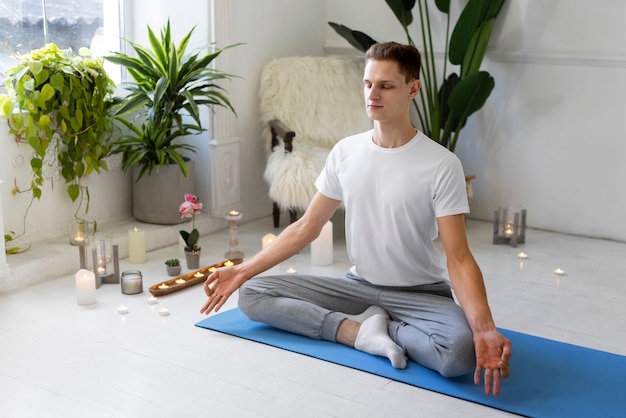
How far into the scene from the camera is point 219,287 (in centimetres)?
287

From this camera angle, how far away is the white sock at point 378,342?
271 centimetres

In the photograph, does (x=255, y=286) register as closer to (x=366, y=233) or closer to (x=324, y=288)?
(x=324, y=288)

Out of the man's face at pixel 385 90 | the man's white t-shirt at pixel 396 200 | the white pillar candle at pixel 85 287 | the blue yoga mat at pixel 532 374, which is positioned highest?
the man's face at pixel 385 90

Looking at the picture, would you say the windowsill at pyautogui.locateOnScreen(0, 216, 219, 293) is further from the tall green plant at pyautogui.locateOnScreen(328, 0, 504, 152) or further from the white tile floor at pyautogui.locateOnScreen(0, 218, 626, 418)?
the tall green plant at pyautogui.locateOnScreen(328, 0, 504, 152)

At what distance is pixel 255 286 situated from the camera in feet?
9.84

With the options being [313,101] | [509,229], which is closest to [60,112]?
[313,101]

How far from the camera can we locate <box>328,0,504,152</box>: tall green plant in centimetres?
430

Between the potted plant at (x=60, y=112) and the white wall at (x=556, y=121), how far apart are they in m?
1.95

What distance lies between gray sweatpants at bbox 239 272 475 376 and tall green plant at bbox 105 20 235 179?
1.25 meters

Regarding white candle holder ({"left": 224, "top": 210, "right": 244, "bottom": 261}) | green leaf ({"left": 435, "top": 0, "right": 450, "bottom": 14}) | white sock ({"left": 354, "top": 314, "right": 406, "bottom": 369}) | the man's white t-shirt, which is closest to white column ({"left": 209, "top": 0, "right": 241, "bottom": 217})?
white candle holder ({"left": 224, "top": 210, "right": 244, "bottom": 261})

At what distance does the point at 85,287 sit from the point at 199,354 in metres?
0.71

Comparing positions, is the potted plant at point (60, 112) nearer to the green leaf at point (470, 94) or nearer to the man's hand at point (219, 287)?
the man's hand at point (219, 287)

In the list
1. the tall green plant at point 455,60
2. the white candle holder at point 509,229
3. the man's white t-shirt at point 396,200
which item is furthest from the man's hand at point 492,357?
the tall green plant at point 455,60

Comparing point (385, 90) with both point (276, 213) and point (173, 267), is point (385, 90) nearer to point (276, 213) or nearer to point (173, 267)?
point (173, 267)
